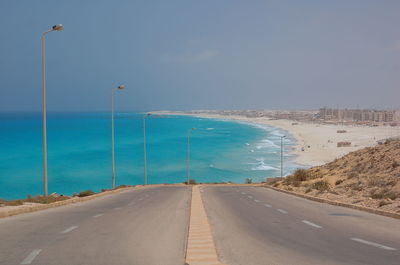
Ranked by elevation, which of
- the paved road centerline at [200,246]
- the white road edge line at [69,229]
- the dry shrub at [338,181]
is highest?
the paved road centerline at [200,246]

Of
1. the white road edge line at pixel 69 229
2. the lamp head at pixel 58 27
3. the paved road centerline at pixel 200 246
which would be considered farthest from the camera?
the lamp head at pixel 58 27

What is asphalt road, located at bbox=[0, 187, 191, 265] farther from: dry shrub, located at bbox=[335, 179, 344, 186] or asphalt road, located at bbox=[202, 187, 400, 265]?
dry shrub, located at bbox=[335, 179, 344, 186]

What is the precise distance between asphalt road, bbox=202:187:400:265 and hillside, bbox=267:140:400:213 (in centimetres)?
401

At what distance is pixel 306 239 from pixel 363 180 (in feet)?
73.0

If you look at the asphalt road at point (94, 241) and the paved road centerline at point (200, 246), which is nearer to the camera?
the paved road centerline at point (200, 246)

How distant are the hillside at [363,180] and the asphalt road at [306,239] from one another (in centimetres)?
401

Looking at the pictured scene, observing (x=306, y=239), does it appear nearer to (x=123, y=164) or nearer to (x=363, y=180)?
(x=363, y=180)

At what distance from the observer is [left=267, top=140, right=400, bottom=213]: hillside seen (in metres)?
23.0

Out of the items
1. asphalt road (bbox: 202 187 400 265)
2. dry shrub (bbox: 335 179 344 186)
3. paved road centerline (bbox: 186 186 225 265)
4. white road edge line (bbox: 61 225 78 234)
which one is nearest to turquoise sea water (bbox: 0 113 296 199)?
dry shrub (bbox: 335 179 344 186)

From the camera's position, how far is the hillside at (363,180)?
2305 centimetres

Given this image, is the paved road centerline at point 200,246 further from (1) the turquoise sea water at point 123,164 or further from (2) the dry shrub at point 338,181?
(1) the turquoise sea water at point 123,164

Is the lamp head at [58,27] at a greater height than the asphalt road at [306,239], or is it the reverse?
the lamp head at [58,27]

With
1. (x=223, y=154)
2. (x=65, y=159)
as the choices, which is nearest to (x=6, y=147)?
(x=65, y=159)

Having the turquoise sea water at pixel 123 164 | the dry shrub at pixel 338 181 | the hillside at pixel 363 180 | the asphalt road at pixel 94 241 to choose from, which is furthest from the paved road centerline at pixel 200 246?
the turquoise sea water at pixel 123 164
